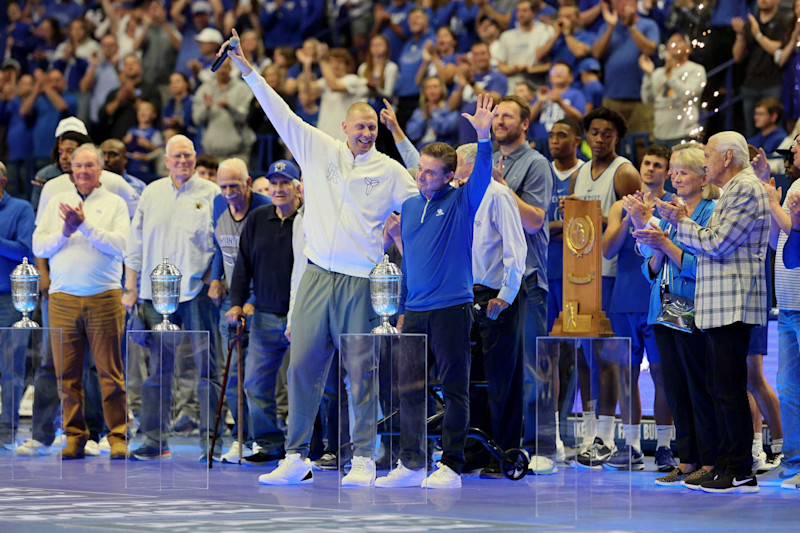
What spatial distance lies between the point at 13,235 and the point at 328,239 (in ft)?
10.2

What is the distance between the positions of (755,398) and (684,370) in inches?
34.6

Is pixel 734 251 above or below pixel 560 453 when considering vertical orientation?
above

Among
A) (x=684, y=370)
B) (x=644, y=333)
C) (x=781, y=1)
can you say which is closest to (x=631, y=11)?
(x=781, y=1)

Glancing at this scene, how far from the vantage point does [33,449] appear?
A: 7660mm

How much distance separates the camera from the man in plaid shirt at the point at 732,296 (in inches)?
260

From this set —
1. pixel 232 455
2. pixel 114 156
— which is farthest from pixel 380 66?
pixel 232 455

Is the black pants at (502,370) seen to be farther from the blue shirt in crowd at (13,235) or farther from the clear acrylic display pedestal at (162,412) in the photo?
the blue shirt in crowd at (13,235)

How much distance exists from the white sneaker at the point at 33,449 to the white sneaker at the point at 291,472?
4.94 ft

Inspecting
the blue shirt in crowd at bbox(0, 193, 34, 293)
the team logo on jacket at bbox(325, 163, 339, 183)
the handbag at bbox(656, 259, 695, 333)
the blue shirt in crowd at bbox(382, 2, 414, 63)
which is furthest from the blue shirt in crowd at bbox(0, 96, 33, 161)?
the handbag at bbox(656, 259, 695, 333)

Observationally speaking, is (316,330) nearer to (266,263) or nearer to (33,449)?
(266,263)

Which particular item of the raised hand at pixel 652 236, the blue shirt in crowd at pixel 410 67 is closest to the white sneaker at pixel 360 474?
the raised hand at pixel 652 236

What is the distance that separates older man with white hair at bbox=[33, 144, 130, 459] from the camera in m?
8.69

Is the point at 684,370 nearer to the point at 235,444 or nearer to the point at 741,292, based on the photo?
the point at 741,292

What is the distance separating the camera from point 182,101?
1466 centimetres
